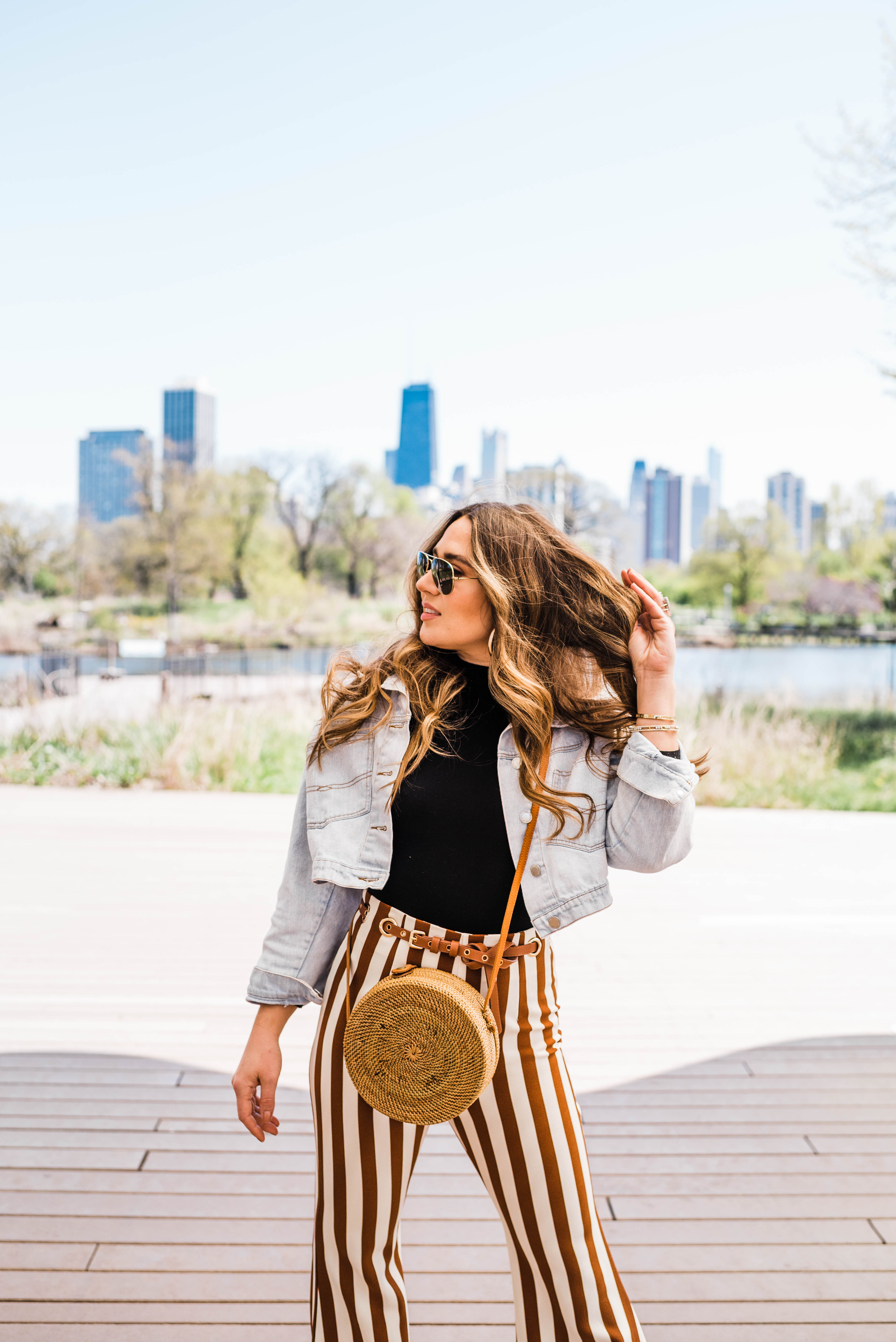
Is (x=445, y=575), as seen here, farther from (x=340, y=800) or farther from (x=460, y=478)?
(x=460, y=478)

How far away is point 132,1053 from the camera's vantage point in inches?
110

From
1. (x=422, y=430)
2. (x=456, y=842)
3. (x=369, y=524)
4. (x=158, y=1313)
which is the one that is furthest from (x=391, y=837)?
(x=422, y=430)

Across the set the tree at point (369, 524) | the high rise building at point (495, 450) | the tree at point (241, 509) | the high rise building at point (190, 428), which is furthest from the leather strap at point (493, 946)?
the high rise building at point (495, 450)

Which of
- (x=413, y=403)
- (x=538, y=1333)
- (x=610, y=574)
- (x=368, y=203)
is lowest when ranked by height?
(x=538, y=1333)

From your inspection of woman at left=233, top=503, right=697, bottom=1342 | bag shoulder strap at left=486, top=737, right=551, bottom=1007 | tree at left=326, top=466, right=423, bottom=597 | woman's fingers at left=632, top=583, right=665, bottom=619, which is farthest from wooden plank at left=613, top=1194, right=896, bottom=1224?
tree at left=326, top=466, right=423, bottom=597

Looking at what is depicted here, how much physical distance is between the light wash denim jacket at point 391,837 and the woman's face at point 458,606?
0.09 m

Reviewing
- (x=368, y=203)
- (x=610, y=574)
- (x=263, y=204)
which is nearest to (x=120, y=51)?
(x=263, y=204)

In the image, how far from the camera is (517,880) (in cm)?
110

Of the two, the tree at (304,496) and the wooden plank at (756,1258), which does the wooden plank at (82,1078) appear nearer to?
the wooden plank at (756,1258)

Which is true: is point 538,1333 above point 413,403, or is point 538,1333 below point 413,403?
below

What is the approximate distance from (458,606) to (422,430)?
326 ft

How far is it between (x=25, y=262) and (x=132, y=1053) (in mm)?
19064

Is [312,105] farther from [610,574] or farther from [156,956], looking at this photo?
[610,574]

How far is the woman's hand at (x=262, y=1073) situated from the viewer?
3.95 feet
